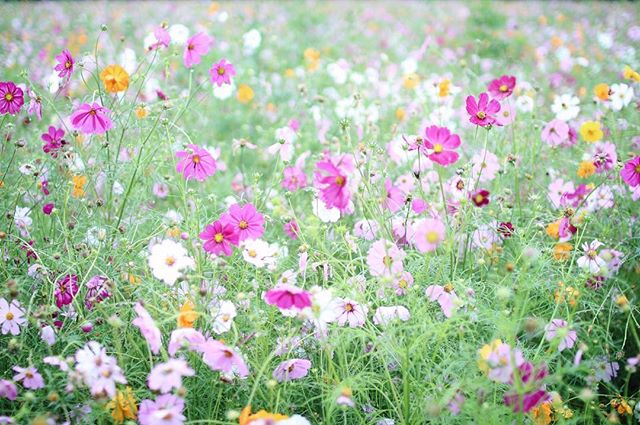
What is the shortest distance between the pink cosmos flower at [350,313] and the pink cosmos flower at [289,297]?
0.23 m

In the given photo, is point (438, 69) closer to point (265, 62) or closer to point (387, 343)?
point (265, 62)

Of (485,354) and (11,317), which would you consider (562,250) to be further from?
(11,317)

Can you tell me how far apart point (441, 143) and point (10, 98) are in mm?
1174

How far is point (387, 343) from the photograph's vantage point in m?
1.37

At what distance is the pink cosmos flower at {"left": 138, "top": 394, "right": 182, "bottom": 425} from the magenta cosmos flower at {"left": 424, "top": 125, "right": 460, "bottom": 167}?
31.4 inches

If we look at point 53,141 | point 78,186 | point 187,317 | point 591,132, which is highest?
point 53,141

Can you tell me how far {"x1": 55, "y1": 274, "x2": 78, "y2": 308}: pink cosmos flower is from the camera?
1.44 m

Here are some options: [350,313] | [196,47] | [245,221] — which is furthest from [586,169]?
[196,47]

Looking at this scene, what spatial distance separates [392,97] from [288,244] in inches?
58.7

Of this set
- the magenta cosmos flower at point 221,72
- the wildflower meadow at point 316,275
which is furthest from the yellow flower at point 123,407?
the magenta cosmos flower at point 221,72

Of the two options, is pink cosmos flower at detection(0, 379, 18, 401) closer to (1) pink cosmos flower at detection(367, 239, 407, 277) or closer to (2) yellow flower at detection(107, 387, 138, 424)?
(2) yellow flower at detection(107, 387, 138, 424)

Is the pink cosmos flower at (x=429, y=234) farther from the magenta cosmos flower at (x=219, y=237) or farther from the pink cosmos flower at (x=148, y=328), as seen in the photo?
the pink cosmos flower at (x=148, y=328)

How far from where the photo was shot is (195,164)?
5.44ft

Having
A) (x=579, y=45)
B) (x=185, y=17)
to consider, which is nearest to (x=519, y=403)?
(x=579, y=45)
